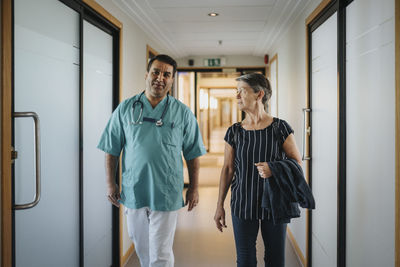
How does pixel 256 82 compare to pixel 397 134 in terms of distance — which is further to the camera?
pixel 256 82

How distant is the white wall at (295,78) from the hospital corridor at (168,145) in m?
0.05

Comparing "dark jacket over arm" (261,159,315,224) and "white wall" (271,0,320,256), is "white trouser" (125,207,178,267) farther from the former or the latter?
"white wall" (271,0,320,256)

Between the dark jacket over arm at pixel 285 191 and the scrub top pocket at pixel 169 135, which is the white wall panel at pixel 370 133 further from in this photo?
the scrub top pocket at pixel 169 135

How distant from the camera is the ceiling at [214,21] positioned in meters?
2.69

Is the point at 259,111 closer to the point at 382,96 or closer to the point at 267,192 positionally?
the point at 267,192

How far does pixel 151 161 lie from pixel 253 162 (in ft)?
1.68

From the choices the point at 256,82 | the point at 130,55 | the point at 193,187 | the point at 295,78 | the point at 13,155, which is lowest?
the point at 193,187

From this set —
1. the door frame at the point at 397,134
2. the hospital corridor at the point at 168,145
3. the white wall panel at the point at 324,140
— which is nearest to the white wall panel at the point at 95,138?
the hospital corridor at the point at 168,145

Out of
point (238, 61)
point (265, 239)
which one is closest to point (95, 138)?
point (265, 239)

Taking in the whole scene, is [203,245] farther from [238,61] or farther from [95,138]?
[238,61]

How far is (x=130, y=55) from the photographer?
2.88 m

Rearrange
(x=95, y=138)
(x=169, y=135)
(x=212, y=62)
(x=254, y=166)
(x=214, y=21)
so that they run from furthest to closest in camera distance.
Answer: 1. (x=212, y=62)
2. (x=214, y=21)
3. (x=95, y=138)
4. (x=169, y=135)
5. (x=254, y=166)

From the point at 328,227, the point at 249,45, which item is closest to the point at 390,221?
the point at 328,227

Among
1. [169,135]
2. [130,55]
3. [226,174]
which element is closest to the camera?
[226,174]
